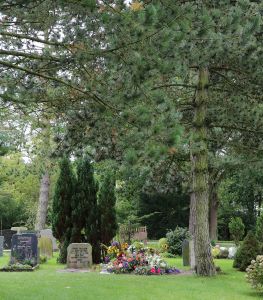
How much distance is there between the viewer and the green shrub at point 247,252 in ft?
53.6

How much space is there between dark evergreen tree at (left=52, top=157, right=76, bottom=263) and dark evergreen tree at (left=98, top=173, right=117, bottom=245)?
120cm

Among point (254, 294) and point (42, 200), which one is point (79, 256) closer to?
point (254, 294)

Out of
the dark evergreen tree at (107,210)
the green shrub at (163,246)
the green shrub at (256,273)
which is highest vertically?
the dark evergreen tree at (107,210)

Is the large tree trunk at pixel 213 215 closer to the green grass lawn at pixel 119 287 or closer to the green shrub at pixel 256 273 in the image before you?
the green grass lawn at pixel 119 287

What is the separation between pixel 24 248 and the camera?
723 inches

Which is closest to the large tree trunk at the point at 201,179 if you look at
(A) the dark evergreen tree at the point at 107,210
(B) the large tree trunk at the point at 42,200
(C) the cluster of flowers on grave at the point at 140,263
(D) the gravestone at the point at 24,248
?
(C) the cluster of flowers on grave at the point at 140,263

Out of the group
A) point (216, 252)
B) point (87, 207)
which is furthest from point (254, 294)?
point (216, 252)

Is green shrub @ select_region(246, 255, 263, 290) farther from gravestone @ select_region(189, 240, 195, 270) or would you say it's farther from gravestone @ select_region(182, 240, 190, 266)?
gravestone @ select_region(182, 240, 190, 266)

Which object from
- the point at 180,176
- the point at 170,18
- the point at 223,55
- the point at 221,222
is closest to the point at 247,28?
the point at 223,55

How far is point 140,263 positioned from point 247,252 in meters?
3.46

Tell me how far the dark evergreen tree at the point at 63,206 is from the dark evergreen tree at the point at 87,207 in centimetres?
31

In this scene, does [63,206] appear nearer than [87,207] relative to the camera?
No

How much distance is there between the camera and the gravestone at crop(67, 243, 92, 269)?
17641 mm

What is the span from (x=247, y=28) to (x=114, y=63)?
11.4 feet
